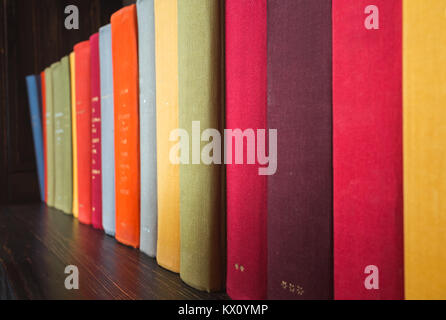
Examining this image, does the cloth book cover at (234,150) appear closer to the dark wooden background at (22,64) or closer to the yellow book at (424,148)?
the yellow book at (424,148)

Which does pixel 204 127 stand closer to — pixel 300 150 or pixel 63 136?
pixel 300 150

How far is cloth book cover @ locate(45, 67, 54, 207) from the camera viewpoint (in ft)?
2.92

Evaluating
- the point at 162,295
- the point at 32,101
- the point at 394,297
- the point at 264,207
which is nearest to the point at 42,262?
the point at 162,295

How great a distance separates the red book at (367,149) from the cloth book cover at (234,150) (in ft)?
0.26

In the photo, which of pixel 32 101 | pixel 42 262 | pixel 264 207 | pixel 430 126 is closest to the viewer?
pixel 430 126

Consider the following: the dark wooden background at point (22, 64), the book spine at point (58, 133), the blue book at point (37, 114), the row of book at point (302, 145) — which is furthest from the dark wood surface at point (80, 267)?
the dark wooden background at point (22, 64)

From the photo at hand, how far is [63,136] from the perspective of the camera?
2.66 ft

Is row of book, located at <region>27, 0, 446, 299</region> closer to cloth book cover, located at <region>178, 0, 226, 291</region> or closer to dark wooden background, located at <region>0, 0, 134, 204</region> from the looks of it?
cloth book cover, located at <region>178, 0, 226, 291</region>

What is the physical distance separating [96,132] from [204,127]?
1.17 feet

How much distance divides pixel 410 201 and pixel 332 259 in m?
0.08

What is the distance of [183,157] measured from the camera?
405 mm

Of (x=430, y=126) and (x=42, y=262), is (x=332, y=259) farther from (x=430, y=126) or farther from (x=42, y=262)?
(x=42, y=262)

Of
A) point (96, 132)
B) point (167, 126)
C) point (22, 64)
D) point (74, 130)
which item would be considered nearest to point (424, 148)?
point (167, 126)

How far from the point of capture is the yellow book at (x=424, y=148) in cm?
24
